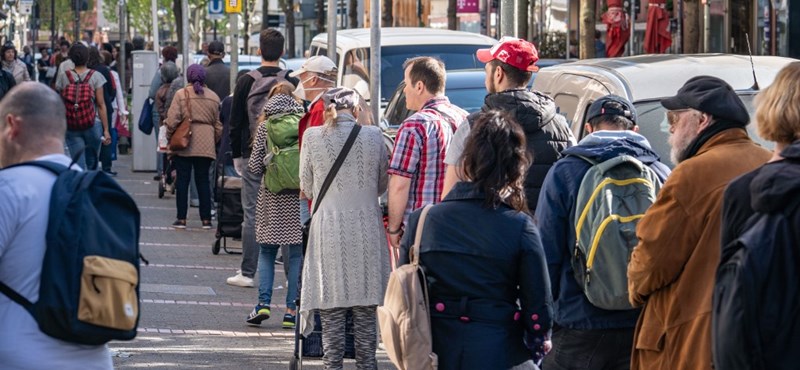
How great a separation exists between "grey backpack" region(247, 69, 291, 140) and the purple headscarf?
13.3ft

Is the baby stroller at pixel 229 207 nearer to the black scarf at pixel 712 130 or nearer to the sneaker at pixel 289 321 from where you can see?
the sneaker at pixel 289 321

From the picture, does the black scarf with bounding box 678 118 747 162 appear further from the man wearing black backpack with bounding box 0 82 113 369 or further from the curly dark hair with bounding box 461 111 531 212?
the man wearing black backpack with bounding box 0 82 113 369

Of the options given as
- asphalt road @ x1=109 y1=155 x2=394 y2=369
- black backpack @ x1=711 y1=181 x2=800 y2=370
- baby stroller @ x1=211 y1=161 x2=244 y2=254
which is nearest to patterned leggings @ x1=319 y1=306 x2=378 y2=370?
asphalt road @ x1=109 y1=155 x2=394 y2=369

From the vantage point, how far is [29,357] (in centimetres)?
431

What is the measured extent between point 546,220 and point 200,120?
10.1 meters

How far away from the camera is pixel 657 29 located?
98.1 feet

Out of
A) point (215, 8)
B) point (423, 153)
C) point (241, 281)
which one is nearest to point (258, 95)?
point (241, 281)

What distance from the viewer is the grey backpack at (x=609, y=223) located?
18.3ft

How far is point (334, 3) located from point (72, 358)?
9.53 m

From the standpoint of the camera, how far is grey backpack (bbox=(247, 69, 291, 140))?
37.4 feet

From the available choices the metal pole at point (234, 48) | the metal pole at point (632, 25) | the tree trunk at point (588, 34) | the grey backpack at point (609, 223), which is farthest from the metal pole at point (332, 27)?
the metal pole at point (632, 25)

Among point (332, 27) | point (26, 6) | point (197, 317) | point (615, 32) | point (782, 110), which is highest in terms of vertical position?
point (26, 6)

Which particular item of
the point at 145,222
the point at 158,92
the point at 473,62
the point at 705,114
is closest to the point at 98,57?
the point at 158,92

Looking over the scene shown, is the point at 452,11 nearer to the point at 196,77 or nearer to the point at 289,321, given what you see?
the point at 196,77
